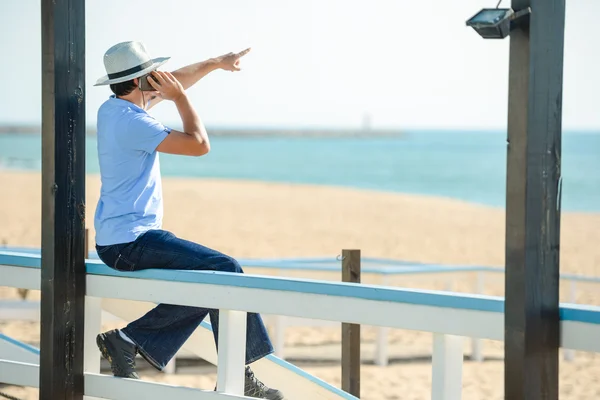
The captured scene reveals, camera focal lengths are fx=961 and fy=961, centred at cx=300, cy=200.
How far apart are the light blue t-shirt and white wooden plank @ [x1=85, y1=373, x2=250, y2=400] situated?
532 mm

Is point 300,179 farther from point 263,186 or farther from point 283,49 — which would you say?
point 283,49

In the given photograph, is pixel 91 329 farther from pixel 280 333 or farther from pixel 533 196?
pixel 280 333

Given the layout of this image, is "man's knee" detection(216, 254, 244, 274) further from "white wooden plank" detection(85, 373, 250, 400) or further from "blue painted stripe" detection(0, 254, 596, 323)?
"white wooden plank" detection(85, 373, 250, 400)

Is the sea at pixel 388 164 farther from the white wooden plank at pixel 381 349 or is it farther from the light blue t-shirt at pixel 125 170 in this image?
the light blue t-shirt at pixel 125 170

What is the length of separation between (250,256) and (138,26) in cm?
3664

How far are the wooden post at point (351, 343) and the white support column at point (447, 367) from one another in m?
2.22

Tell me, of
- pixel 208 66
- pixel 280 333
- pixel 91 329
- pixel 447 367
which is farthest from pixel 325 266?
pixel 447 367

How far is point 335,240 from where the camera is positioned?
2255 cm

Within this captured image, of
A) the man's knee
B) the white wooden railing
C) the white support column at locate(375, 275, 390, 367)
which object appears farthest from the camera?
the white support column at locate(375, 275, 390, 367)

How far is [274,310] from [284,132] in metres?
91.1

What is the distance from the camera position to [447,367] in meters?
3.06

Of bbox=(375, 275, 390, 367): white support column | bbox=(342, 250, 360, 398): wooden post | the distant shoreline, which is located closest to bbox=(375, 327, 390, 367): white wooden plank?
bbox=(375, 275, 390, 367): white support column

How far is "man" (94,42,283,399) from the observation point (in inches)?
142

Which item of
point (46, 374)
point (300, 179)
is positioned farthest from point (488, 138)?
point (46, 374)
